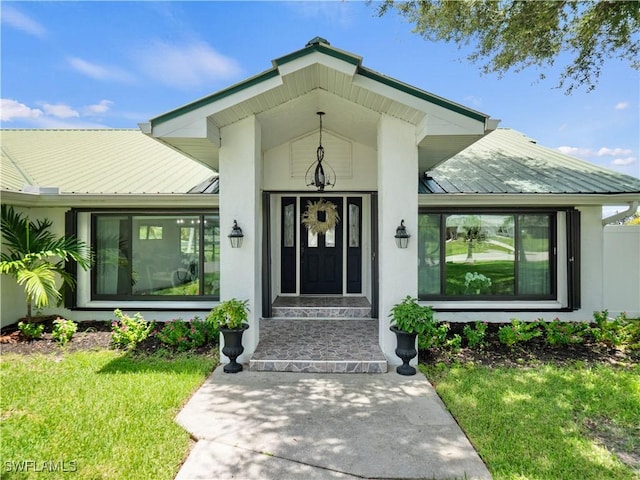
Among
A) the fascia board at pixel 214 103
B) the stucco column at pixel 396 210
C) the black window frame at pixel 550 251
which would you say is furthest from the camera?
the black window frame at pixel 550 251

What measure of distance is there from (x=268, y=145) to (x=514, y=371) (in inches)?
217

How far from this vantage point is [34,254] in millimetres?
6207

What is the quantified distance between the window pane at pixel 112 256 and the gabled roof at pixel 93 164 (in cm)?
76

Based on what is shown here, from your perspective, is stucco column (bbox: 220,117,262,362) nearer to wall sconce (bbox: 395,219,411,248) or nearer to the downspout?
wall sconce (bbox: 395,219,411,248)

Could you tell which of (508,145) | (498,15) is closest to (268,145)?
(498,15)

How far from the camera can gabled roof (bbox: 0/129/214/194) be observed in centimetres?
706

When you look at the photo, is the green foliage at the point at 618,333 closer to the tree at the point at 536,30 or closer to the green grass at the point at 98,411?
the tree at the point at 536,30

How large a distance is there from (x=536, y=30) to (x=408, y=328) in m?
5.01

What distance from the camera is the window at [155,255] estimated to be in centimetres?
721

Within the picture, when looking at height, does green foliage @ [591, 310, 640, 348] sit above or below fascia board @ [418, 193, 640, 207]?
below

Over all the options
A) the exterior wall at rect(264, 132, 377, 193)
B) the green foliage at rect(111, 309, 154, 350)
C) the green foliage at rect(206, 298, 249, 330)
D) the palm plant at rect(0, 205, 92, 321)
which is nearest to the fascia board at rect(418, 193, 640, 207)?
the exterior wall at rect(264, 132, 377, 193)

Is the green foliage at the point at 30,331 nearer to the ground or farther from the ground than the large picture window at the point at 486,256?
nearer to the ground

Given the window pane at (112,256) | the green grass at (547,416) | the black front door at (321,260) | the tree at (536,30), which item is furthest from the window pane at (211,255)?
the tree at (536,30)

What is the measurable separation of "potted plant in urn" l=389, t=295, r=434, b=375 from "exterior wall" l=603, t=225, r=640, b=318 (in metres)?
5.09
